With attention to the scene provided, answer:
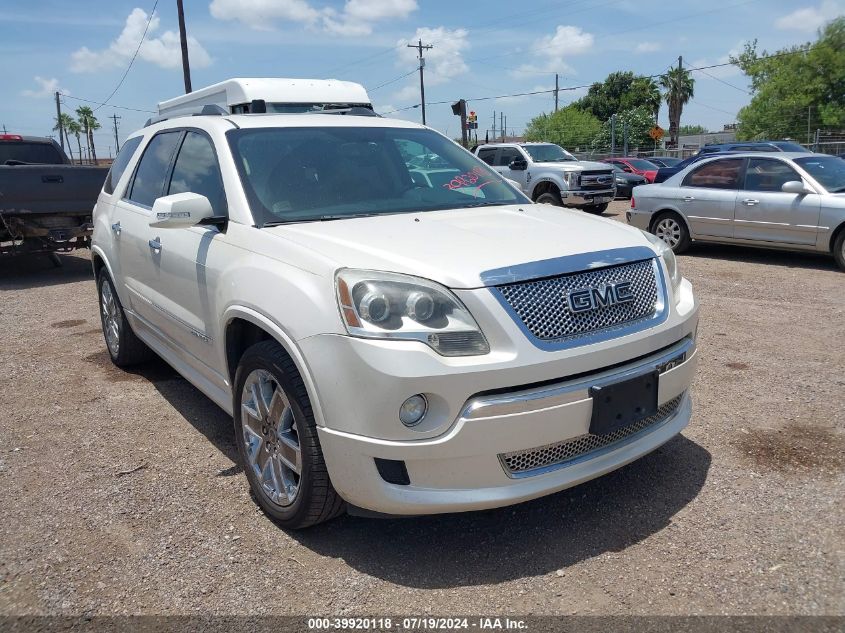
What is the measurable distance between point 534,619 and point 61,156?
12.1 m

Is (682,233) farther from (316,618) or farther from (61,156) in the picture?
(61,156)

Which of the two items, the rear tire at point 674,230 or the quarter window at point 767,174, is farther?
the rear tire at point 674,230

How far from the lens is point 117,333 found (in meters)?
5.52

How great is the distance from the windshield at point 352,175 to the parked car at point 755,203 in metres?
5.76

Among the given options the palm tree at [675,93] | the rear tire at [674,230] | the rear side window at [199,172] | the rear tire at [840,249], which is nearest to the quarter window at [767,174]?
the rear tire at [840,249]

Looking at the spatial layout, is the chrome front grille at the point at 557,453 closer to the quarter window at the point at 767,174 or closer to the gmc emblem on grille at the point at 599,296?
the gmc emblem on grille at the point at 599,296

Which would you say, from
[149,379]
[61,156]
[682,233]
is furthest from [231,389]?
[61,156]

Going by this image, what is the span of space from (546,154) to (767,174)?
24.8 ft

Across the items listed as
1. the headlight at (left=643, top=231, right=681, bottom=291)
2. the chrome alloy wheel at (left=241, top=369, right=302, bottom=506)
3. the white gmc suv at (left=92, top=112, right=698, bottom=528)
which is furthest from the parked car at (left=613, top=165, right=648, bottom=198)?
the chrome alloy wheel at (left=241, top=369, right=302, bottom=506)

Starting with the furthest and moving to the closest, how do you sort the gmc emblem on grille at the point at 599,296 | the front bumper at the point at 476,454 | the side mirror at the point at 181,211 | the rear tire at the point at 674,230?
the rear tire at the point at 674,230 → the side mirror at the point at 181,211 → the gmc emblem on grille at the point at 599,296 → the front bumper at the point at 476,454

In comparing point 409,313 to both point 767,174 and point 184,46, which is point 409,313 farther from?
point 184,46

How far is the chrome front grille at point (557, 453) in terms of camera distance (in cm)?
270

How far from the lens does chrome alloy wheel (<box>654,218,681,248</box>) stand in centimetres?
1055

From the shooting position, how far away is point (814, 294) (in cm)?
765
